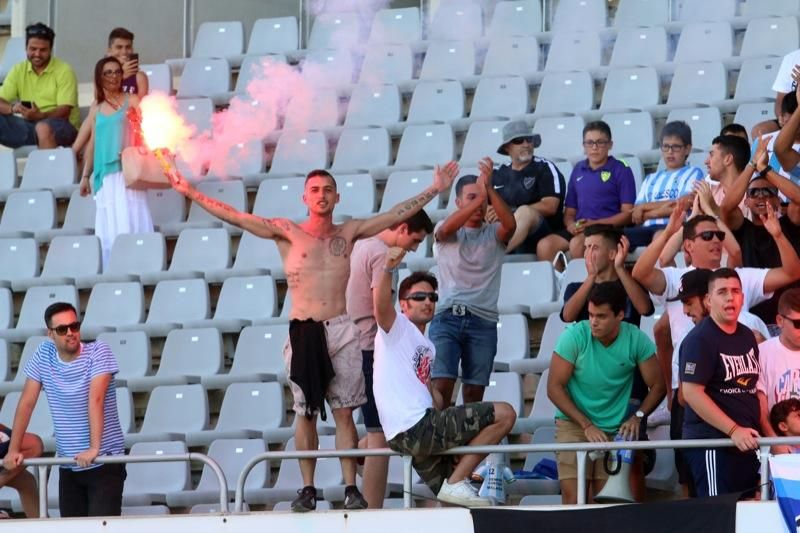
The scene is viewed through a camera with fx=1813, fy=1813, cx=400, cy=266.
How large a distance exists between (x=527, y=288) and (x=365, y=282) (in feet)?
5.08

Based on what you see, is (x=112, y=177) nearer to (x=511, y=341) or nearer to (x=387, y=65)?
(x=387, y=65)

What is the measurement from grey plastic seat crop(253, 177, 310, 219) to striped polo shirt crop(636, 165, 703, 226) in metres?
2.58

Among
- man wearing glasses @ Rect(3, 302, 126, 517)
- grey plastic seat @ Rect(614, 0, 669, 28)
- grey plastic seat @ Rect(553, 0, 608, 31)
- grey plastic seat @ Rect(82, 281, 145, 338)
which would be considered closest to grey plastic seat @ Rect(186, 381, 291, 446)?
man wearing glasses @ Rect(3, 302, 126, 517)

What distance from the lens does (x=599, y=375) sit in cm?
891

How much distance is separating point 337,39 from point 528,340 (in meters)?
4.64

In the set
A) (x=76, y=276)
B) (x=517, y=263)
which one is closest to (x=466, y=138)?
(x=517, y=263)

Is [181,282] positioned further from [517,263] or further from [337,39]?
[337,39]

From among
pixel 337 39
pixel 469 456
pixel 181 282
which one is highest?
pixel 337 39

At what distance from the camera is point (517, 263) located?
10.9 m

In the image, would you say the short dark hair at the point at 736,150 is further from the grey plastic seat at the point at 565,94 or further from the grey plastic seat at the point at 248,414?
the grey plastic seat at the point at 248,414

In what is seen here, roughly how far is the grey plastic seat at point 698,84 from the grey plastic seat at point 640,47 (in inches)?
17.0

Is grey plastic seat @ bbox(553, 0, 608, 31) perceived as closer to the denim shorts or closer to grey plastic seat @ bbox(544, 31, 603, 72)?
grey plastic seat @ bbox(544, 31, 603, 72)

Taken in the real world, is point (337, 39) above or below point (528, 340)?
above

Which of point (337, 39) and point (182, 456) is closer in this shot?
point (182, 456)
